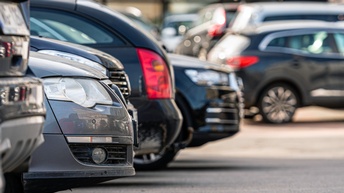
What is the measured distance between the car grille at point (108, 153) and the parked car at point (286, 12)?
12641 millimetres

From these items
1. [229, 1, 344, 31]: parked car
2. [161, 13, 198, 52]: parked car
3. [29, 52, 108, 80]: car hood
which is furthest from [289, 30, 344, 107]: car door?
[29, 52, 108, 80]: car hood

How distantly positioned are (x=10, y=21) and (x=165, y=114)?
14.0 feet

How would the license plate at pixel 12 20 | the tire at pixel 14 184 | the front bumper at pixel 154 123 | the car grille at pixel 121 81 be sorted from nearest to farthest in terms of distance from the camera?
the license plate at pixel 12 20 → the tire at pixel 14 184 → the car grille at pixel 121 81 → the front bumper at pixel 154 123

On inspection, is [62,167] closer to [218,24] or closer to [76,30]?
[76,30]

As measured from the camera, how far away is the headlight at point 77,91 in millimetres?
6930

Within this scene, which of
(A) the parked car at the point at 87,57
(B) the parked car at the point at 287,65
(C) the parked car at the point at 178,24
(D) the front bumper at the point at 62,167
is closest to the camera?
(D) the front bumper at the point at 62,167

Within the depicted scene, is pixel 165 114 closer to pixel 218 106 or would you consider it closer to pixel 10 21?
pixel 218 106

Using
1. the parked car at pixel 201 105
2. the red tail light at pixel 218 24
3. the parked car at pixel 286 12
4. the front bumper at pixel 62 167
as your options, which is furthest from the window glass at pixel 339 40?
A: the front bumper at pixel 62 167

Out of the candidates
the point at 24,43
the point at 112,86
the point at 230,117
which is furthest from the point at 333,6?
the point at 24,43

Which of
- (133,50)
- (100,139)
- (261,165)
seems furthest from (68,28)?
(261,165)

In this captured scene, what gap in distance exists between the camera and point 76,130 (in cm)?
688

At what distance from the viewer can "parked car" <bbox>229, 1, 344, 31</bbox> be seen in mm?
20109

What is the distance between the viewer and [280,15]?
20625mm

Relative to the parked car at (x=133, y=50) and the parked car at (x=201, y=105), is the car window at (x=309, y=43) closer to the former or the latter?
the parked car at (x=201, y=105)
